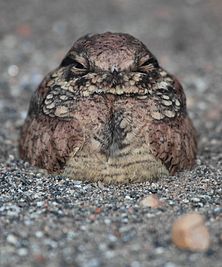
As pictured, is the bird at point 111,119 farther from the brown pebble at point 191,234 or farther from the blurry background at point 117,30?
the blurry background at point 117,30

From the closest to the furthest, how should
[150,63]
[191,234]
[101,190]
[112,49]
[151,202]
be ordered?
[191,234] → [151,202] → [101,190] → [112,49] → [150,63]

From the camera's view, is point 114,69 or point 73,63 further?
point 73,63

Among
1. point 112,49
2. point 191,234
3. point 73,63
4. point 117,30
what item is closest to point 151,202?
point 191,234

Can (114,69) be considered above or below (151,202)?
above

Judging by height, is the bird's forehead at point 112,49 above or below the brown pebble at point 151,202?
above

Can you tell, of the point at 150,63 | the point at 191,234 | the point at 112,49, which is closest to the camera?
the point at 191,234

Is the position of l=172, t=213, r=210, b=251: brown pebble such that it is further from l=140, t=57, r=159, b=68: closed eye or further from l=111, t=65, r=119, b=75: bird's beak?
l=140, t=57, r=159, b=68: closed eye

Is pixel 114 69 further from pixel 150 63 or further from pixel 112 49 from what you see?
pixel 150 63

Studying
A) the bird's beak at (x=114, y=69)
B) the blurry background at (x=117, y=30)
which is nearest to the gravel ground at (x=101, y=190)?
the blurry background at (x=117, y=30)
